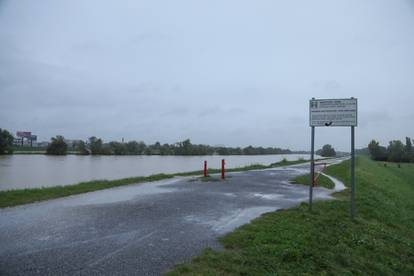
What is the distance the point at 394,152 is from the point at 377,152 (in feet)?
19.4

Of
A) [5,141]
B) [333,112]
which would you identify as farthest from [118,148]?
[333,112]

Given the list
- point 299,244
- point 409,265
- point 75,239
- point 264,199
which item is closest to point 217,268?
point 299,244

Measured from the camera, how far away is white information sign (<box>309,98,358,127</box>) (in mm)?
6992

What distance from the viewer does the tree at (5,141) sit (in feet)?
145

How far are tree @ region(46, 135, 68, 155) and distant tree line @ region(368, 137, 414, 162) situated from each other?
3116 inches

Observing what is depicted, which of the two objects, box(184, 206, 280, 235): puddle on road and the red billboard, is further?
the red billboard

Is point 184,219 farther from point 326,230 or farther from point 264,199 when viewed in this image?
point 264,199

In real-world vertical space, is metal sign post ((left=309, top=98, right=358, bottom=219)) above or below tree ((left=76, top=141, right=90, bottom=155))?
above

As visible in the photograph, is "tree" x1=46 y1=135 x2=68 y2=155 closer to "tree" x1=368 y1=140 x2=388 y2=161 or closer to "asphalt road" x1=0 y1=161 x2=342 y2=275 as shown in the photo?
"asphalt road" x1=0 y1=161 x2=342 y2=275

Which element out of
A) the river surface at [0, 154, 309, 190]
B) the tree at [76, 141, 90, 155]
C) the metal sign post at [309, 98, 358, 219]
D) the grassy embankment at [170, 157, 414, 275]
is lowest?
the river surface at [0, 154, 309, 190]

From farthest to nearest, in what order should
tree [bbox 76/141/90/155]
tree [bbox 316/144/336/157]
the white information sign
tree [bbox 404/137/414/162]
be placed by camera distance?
tree [bbox 316/144/336/157], tree [bbox 404/137/414/162], tree [bbox 76/141/90/155], the white information sign

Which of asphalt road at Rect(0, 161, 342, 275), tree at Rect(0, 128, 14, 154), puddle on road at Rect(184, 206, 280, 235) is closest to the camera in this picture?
asphalt road at Rect(0, 161, 342, 275)

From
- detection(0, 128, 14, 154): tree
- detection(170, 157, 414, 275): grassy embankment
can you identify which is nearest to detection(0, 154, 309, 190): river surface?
detection(0, 128, 14, 154): tree

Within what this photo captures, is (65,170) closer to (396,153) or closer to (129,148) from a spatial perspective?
(129,148)
